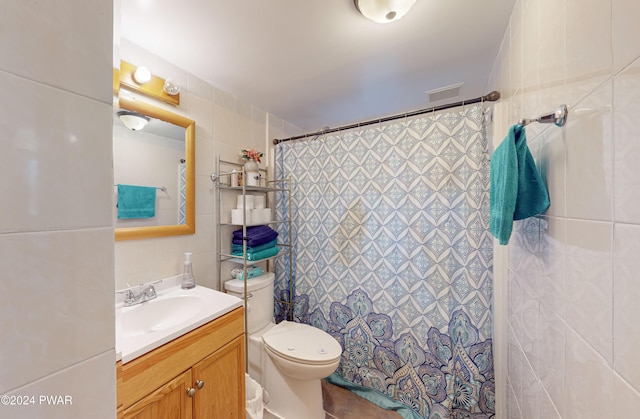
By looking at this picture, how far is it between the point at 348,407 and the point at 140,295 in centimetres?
144

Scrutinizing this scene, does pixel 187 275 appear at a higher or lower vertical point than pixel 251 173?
lower

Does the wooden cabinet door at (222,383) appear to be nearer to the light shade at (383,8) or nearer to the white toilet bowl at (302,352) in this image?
the white toilet bowl at (302,352)

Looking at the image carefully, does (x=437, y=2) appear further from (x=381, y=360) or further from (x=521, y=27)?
(x=381, y=360)

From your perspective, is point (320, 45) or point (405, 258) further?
point (405, 258)

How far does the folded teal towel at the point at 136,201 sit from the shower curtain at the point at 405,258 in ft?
3.21

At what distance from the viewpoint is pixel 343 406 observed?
151 centimetres

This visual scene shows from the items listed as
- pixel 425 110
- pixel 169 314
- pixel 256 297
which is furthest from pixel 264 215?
pixel 425 110

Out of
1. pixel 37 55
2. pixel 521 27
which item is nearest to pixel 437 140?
pixel 521 27

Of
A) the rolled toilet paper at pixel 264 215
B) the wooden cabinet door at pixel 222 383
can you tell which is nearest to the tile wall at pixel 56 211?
the wooden cabinet door at pixel 222 383

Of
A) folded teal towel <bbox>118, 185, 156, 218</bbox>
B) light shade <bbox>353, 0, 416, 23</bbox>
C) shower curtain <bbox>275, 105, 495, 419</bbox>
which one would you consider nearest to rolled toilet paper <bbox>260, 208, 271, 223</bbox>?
shower curtain <bbox>275, 105, 495, 419</bbox>

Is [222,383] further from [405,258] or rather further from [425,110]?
[425,110]

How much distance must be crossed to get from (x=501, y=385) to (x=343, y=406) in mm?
939

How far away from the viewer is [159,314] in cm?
114

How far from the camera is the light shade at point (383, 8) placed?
Answer: 0.93 meters
